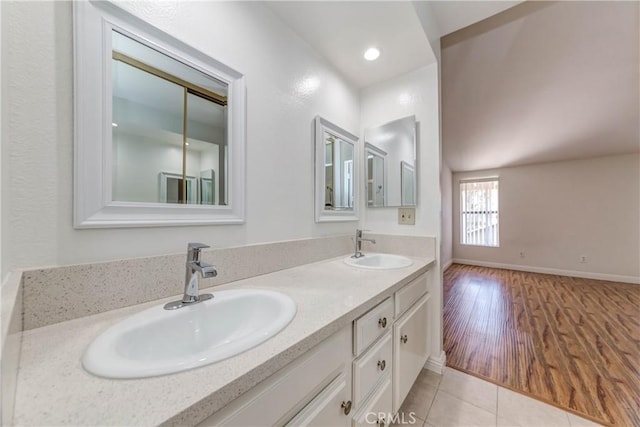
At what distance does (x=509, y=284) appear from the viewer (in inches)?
143

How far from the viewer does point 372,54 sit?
1.53m

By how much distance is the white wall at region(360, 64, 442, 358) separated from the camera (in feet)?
5.21

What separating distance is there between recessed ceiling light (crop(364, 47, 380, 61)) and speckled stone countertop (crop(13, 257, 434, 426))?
1.55 meters

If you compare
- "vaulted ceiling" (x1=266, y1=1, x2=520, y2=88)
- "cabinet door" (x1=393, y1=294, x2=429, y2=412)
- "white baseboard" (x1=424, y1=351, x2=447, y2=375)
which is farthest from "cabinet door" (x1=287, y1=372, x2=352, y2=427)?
"vaulted ceiling" (x1=266, y1=1, x2=520, y2=88)

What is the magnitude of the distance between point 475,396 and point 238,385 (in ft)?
5.38

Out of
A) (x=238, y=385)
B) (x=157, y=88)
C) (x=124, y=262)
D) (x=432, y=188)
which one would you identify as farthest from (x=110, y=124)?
(x=432, y=188)

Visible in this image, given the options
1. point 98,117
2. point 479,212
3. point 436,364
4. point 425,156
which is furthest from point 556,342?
point 479,212

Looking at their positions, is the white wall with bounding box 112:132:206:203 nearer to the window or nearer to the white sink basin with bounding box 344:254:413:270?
the white sink basin with bounding box 344:254:413:270

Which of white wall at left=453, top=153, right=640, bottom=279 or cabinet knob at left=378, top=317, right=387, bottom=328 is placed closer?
cabinet knob at left=378, top=317, right=387, bottom=328

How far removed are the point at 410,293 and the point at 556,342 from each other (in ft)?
5.98

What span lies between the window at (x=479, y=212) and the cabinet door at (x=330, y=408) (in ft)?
17.7

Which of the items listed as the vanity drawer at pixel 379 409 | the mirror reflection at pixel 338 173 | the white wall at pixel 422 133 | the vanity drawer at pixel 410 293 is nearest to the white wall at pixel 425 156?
the white wall at pixel 422 133

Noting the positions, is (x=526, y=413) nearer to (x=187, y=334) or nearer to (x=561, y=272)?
(x=187, y=334)

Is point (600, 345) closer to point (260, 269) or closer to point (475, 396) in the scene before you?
point (475, 396)
